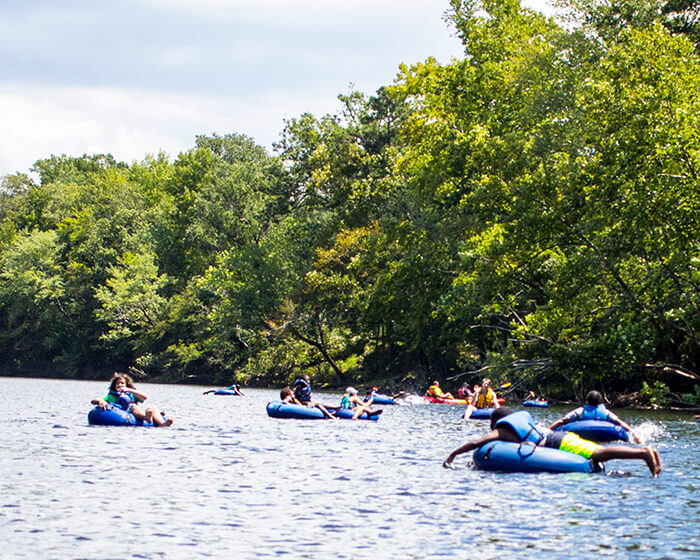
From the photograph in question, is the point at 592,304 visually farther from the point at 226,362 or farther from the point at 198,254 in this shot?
the point at 198,254

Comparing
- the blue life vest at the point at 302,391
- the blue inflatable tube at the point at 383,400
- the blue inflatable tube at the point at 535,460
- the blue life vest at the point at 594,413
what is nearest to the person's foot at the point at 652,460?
the blue inflatable tube at the point at 535,460

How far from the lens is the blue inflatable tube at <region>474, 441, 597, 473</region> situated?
13.6m

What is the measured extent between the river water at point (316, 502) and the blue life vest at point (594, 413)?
4.25 feet

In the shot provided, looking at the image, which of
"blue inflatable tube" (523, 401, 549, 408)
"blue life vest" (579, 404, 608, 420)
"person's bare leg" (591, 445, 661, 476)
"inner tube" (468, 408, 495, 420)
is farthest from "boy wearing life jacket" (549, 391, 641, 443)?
"blue inflatable tube" (523, 401, 549, 408)

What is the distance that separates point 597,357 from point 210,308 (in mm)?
39567

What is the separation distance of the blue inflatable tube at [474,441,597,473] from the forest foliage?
43.7 feet

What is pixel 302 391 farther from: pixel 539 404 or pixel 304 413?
pixel 539 404

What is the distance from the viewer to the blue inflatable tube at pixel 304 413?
81.1ft

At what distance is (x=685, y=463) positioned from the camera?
1539 centimetres

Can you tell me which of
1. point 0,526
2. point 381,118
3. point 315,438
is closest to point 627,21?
point 381,118

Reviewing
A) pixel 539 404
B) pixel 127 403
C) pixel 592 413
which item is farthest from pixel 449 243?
pixel 592 413

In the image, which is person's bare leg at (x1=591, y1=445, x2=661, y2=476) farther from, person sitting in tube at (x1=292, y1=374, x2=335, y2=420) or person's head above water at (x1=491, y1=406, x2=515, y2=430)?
person sitting in tube at (x1=292, y1=374, x2=335, y2=420)

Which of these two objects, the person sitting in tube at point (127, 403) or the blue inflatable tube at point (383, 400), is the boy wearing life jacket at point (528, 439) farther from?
the blue inflatable tube at point (383, 400)

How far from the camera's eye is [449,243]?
4016 centimetres
